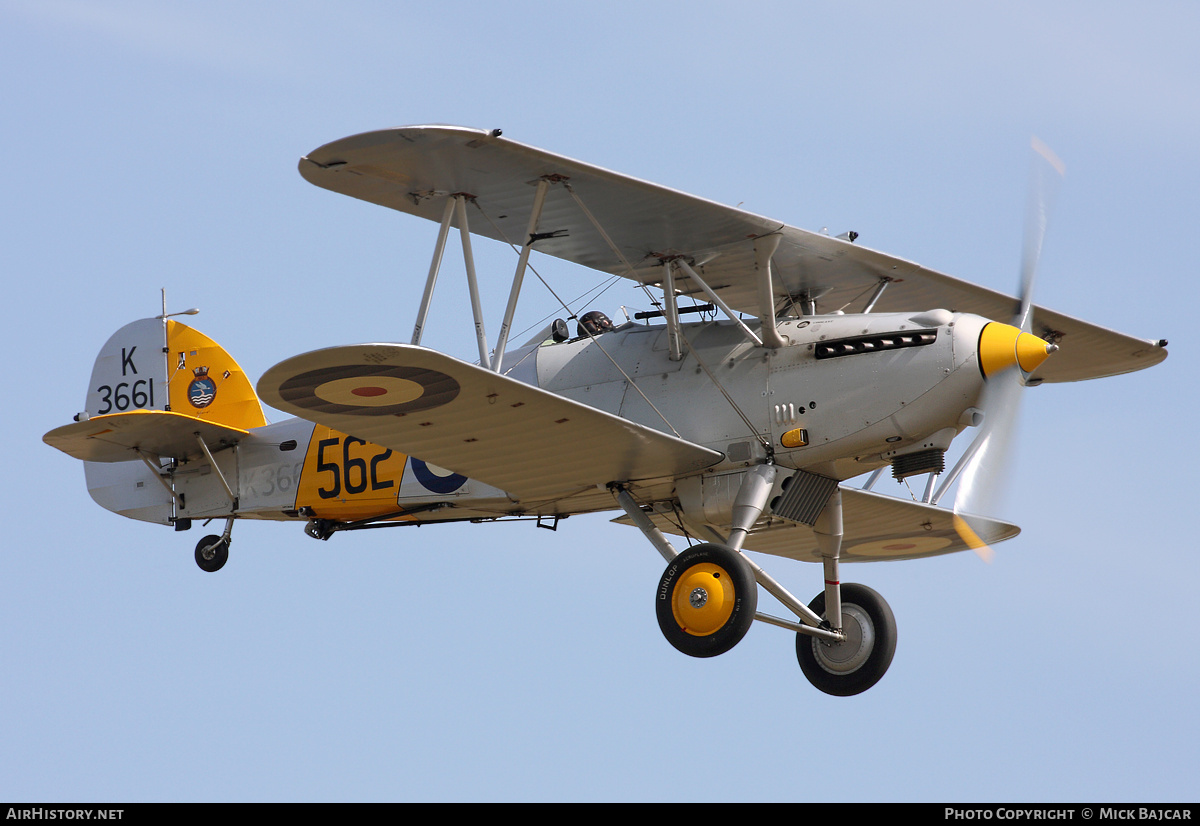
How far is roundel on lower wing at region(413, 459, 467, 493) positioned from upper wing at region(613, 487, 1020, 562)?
1471mm

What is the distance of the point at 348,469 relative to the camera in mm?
16172

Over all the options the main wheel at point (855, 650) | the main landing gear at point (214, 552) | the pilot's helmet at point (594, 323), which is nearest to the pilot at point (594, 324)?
the pilot's helmet at point (594, 323)

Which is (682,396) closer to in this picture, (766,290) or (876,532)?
(766,290)

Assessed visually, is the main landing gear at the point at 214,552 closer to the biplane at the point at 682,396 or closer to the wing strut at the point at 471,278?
the biplane at the point at 682,396

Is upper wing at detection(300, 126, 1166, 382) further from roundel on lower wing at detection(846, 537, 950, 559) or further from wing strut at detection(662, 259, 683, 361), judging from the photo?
roundel on lower wing at detection(846, 537, 950, 559)

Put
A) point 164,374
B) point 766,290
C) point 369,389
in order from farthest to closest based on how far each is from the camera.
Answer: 1. point 164,374
2. point 766,290
3. point 369,389

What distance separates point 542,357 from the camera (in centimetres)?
1502

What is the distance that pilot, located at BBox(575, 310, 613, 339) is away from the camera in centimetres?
1498

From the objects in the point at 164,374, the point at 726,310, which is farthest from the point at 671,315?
the point at 164,374

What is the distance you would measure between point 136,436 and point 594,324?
184 inches
